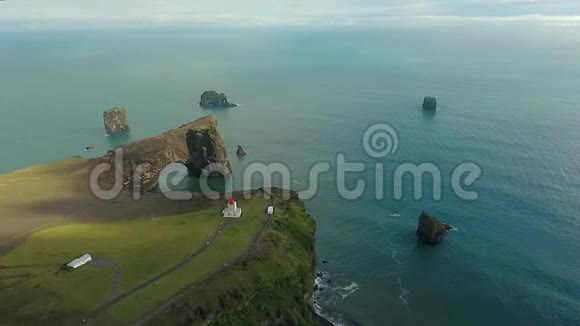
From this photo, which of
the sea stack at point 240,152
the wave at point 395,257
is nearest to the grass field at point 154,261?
the wave at point 395,257

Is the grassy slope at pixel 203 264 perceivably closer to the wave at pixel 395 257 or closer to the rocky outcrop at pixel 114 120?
the wave at pixel 395 257

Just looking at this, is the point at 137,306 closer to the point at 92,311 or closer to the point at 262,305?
the point at 92,311

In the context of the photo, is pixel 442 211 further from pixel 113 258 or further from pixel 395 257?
pixel 113 258

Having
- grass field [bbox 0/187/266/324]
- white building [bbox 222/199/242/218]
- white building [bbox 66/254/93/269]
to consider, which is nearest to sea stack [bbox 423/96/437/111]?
grass field [bbox 0/187/266/324]

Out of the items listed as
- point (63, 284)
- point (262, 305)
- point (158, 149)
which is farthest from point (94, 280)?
point (158, 149)

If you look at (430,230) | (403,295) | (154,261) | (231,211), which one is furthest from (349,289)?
(154,261)

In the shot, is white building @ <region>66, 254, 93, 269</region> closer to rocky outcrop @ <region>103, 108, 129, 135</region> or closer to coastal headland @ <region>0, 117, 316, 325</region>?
coastal headland @ <region>0, 117, 316, 325</region>
